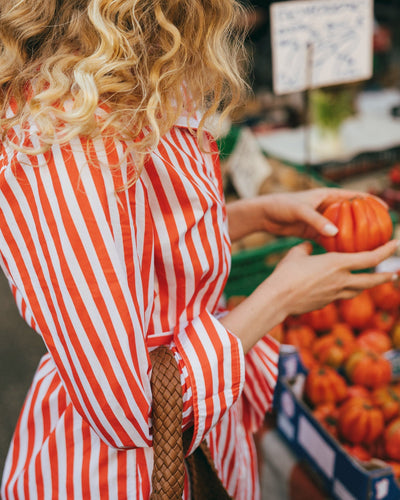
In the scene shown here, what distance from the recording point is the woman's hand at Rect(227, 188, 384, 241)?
1239 millimetres

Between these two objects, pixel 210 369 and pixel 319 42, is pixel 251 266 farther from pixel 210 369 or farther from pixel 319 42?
pixel 210 369

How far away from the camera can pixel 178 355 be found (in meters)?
0.84

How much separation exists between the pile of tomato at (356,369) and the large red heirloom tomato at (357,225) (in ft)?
1.96

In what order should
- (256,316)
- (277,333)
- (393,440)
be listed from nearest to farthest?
(256,316) < (393,440) < (277,333)

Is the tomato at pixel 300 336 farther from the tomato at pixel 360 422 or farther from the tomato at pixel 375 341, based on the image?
the tomato at pixel 360 422

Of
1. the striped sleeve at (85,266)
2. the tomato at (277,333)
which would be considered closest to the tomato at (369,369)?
the tomato at (277,333)

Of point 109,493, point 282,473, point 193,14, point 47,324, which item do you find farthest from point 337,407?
point 193,14

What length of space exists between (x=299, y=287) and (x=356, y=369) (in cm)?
82

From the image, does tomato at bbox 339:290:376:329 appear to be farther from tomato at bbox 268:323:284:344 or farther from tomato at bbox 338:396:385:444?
tomato at bbox 338:396:385:444

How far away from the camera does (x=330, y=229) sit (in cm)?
118

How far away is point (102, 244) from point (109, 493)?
1.68 ft

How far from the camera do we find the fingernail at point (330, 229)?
3.87ft

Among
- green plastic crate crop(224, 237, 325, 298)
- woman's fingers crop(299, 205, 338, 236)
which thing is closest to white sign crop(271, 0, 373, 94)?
green plastic crate crop(224, 237, 325, 298)

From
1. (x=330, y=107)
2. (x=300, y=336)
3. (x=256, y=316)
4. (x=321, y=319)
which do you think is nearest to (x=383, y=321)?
(x=321, y=319)
